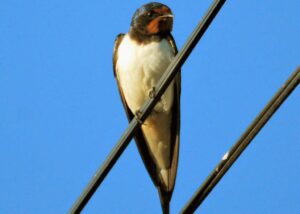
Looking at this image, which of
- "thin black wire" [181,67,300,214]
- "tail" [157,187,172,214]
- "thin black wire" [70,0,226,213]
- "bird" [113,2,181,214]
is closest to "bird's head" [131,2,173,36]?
"bird" [113,2,181,214]

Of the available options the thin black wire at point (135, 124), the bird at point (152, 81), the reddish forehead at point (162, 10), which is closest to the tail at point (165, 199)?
the bird at point (152, 81)

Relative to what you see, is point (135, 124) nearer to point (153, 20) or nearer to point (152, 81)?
point (152, 81)

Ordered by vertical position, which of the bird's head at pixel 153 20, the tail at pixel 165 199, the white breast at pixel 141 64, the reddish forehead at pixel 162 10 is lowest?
the tail at pixel 165 199

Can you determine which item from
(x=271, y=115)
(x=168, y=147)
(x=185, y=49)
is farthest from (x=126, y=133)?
(x=168, y=147)

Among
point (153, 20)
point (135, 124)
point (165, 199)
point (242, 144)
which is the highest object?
point (242, 144)

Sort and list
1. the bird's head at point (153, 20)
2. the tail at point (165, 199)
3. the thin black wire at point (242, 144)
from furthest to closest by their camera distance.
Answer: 1. the bird's head at point (153, 20)
2. the tail at point (165, 199)
3. the thin black wire at point (242, 144)

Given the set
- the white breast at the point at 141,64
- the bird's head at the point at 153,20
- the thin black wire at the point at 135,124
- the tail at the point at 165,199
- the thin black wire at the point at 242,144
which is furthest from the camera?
the bird's head at the point at 153,20

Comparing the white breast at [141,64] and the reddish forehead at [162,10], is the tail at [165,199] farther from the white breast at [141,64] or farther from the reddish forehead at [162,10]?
the reddish forehead at [162,10]

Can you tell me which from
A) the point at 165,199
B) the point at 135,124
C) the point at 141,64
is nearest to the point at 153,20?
the point at 141,64
